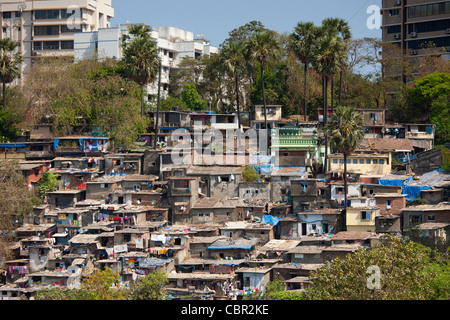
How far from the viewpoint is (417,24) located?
75.2 m

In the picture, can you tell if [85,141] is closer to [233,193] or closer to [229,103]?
[233,193]

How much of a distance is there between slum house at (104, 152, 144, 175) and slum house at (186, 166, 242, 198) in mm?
4796

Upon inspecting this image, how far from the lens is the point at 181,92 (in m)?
70.7

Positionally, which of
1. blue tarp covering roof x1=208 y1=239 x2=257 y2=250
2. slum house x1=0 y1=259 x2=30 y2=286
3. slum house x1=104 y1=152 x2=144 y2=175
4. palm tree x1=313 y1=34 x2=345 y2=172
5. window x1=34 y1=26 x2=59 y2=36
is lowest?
slum house x1=0 y1=259 x2=30 y2=286

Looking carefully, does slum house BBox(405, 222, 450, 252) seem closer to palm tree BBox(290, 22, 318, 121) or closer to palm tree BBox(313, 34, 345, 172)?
palm tree BBox(313, 34, 345, 172)

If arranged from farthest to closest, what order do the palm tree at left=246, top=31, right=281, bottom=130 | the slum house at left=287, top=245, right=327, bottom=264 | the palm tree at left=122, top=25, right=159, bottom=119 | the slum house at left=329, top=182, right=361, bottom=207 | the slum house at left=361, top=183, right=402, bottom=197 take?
the palm tree at left=122, top=25, right=159, bottom=119 → the palm tree at left=246, top=31, right=281, bottom=130 → the slum house at left=329, top=182, right=361, bottom=207 → the slum house at left=361, top=183, right=402, bottom=197 → the slum house at left=287, top=245, right=327, bottom=264

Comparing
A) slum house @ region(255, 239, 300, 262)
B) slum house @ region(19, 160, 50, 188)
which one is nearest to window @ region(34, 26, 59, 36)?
slum house @ region(19, 160, 50, 188)

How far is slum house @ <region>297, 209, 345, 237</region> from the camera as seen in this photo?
4503 cm

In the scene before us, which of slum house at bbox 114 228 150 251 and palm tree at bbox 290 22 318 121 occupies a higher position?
palm tree at bbox 290 22 318 121

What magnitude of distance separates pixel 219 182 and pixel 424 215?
1492 cm

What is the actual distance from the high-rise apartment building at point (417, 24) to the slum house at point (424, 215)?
106ft

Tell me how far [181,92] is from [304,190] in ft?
87.8

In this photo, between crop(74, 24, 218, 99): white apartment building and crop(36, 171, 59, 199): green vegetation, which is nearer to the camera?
crop(36, 171, 59, 199): green vegetation

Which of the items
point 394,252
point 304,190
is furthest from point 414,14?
point 394,252
